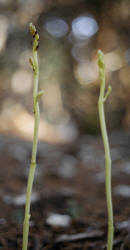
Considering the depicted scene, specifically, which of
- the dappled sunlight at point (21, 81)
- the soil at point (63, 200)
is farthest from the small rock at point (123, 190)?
the dappled sunlight at point (21, 81)

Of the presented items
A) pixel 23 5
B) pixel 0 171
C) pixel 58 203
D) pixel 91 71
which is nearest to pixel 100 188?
pixel 58 203

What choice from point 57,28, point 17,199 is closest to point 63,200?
point 17,199

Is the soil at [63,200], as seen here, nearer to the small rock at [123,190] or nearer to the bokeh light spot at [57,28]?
the small rock at [123,190]

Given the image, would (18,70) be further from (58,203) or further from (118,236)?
(118,236)

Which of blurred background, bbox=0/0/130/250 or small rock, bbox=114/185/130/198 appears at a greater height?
blurred background, bbox=0/0/130/250

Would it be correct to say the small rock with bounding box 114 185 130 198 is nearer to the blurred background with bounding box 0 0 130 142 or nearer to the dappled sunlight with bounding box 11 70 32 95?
the blurred background with bounding box 0 0 130 142

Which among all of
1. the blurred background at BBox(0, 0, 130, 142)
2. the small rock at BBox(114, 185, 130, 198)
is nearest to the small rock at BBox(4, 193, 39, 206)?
the small rock at BBox(114, 185, 130, 198)
